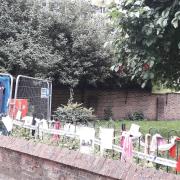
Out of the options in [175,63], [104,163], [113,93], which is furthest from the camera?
[113,93]

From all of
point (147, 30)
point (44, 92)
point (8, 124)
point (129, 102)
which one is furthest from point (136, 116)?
point (147, 30)

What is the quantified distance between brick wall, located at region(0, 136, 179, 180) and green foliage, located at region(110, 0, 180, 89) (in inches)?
83.3

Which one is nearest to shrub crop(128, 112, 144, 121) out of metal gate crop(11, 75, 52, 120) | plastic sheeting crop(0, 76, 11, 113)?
metal gate crop(11, 75, 52, 120)

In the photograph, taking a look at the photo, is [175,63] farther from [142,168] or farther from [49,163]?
[142,168]

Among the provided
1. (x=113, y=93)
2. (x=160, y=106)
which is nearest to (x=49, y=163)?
(x=113, y=93)

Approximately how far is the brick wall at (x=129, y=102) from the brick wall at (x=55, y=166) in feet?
Answer: 40.6

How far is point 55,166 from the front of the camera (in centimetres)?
568

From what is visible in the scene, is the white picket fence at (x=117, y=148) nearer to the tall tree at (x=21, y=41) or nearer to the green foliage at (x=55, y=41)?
the tall tree at (x=21, y=41)

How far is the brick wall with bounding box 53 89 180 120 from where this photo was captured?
67.5ft

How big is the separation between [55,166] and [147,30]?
2.48 m

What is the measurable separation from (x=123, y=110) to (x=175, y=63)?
1413 cm

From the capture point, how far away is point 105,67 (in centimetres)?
1831

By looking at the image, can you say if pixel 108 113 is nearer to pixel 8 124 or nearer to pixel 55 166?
pixel 8 124

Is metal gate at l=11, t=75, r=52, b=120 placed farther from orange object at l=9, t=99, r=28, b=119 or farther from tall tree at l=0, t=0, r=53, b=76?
tall tree at l=0, t=0, r=53, b=76
